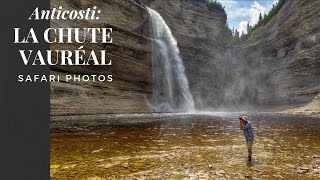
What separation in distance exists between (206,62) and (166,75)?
17385 millimetres

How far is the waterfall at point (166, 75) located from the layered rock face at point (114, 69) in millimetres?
1525

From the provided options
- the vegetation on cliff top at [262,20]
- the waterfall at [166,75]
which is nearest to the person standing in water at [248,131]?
the waterfall at [166,75]

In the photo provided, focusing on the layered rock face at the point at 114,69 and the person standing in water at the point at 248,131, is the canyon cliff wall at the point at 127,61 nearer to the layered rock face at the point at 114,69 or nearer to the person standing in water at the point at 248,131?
the layered rock face at the point at 114,69

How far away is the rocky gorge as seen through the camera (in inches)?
1108

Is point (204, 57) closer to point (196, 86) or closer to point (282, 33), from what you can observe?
point (196, 86)

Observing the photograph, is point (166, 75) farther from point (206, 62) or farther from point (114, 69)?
point (206, 62)

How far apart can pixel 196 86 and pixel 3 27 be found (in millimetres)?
36112

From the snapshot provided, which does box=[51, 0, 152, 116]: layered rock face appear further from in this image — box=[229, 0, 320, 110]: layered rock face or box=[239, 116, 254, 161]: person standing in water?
box=[229, 0, 320, 110]: layered rock face

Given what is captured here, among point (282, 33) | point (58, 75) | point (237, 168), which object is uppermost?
point (282, 33)

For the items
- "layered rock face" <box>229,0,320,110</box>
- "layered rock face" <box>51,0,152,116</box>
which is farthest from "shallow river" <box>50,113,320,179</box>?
"layered rock face" <box>229,0,320,110</box>

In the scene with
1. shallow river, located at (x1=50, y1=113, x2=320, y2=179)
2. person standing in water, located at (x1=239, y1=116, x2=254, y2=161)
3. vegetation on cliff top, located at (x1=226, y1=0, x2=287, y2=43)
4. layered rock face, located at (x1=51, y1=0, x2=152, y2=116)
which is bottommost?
shallow river, located at (x1=50, y1=113, x2=320, y2=179)

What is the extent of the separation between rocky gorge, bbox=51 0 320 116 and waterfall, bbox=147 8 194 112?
139 centimetres

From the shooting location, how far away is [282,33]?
151 feet

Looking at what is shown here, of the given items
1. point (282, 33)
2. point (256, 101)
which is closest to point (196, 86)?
point (256, 101)
